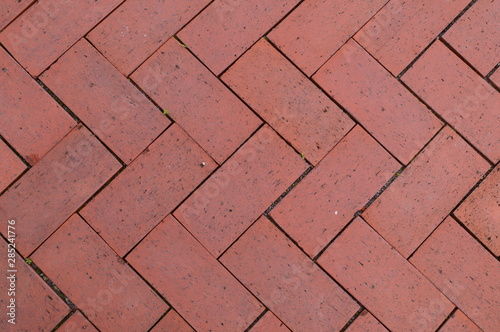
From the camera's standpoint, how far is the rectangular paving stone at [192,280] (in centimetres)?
192

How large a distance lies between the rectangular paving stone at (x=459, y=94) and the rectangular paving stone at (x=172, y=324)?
1439 millimetres

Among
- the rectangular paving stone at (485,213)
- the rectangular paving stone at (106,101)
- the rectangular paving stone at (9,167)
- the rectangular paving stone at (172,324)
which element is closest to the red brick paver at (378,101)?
the rectangular paving stone at (485,213)

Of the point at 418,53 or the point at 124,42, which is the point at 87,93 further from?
the point at 418,53

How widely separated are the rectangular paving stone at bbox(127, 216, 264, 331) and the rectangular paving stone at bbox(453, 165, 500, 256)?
99 cm

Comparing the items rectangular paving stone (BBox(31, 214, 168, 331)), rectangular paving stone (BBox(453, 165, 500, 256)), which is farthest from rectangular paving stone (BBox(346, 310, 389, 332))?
rectangular paving stone (BBox(31, 214, 168, 331))

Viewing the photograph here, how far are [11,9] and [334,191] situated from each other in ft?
5.45

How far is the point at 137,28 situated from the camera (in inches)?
81.0

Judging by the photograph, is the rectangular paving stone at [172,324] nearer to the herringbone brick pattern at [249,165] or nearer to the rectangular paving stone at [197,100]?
the herringbone brick pattern at [249,165]

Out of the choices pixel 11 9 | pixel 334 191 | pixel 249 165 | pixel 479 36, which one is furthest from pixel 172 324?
pixel 479 36

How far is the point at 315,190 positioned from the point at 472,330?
895 millimetres

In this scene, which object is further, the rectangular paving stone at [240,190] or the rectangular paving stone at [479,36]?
the rectangular paving stone at [479,36]

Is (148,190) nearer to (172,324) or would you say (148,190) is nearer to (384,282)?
(172,324)

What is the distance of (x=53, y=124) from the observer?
1.99 metres

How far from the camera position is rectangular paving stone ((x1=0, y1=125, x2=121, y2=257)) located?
195 cm
